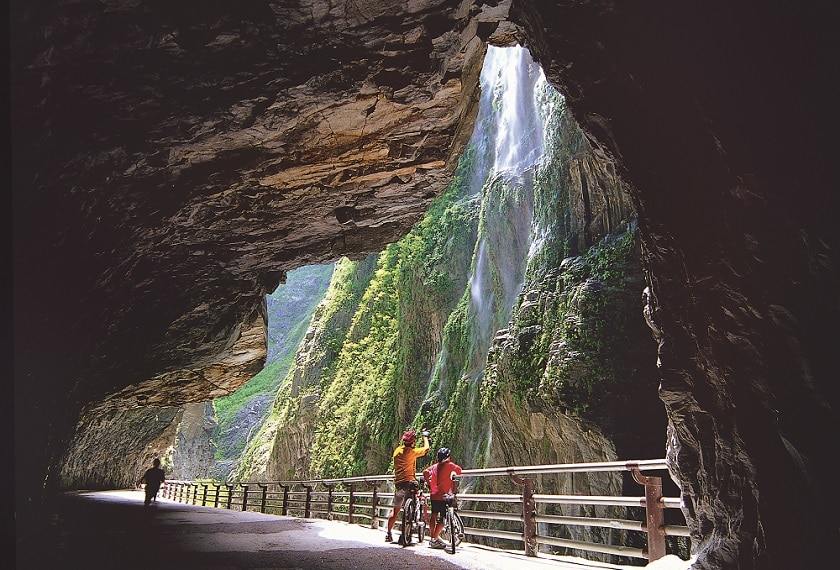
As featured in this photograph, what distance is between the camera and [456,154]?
10.0 meters

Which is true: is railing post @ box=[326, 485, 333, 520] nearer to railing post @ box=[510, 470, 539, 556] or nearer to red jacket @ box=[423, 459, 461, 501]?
red jacket @ box=[423, 459, 461, 501]

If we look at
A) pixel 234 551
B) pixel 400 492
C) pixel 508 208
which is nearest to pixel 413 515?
pixel 400 492

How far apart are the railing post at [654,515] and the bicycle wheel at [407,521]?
3.88 metres

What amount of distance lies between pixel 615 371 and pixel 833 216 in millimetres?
8536

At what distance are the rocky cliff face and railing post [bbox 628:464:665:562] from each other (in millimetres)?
337

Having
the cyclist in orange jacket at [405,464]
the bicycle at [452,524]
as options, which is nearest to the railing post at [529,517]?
the bicycle at [452,524]

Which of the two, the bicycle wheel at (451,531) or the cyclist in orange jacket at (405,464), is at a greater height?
the cyclist in orange jacket at (405,464)

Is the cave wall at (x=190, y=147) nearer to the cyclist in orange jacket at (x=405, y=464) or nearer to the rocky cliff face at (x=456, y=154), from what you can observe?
the rocky cliff face at (x=456, y=154)

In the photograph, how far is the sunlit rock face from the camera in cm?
398

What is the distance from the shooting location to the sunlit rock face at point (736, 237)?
3982mm

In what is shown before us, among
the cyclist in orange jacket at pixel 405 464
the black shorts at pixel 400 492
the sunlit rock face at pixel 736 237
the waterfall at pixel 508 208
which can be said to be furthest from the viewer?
the waterfall at pixel 508 208

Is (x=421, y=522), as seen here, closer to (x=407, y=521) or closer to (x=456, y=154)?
(x=407, y=521)

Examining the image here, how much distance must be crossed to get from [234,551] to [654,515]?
5.30m

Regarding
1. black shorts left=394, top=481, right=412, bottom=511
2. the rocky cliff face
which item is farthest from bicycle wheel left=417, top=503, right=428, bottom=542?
the rocky cliff face
